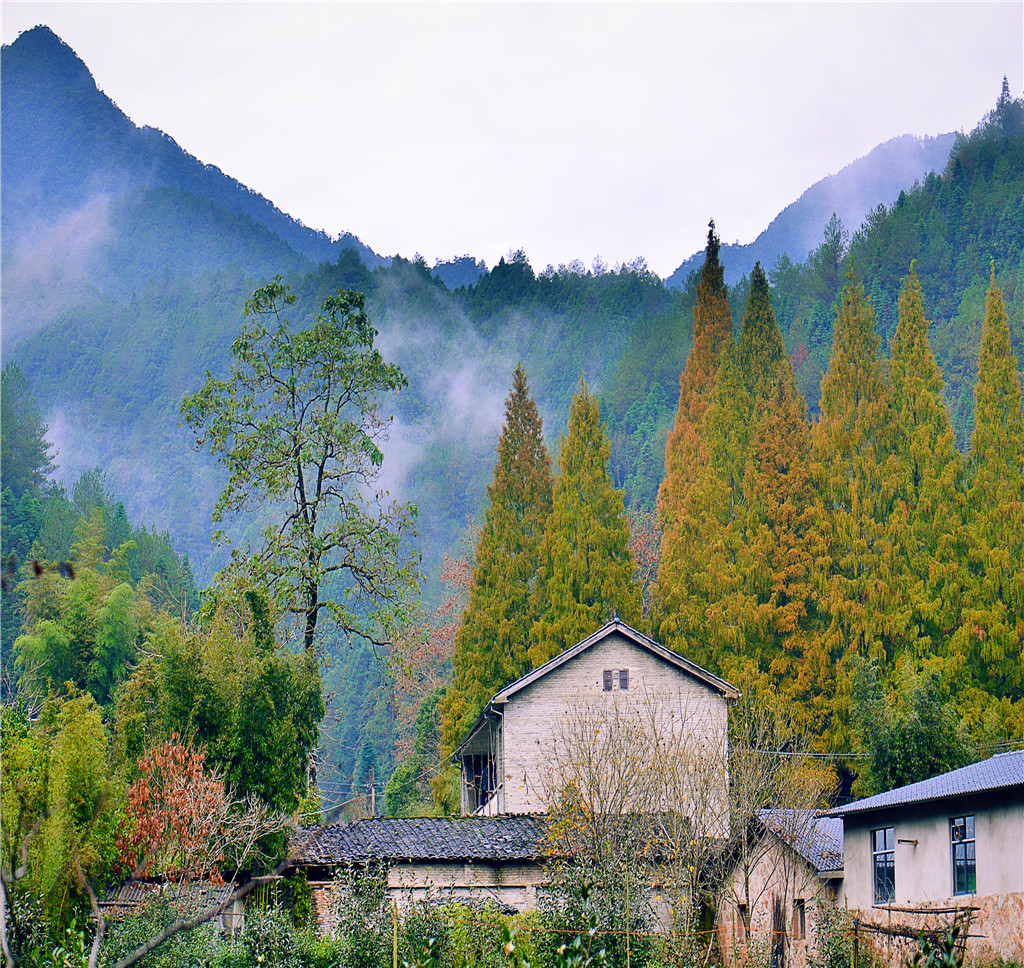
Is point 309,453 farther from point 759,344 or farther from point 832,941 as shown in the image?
point 759,344

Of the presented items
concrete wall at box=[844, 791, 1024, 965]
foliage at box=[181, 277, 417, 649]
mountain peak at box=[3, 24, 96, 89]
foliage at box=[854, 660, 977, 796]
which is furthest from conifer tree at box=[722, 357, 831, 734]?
mountain peak at box=[3, 24, 96, 89]

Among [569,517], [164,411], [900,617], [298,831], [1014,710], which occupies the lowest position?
[298,831]

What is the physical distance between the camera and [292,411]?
3431 centimetres

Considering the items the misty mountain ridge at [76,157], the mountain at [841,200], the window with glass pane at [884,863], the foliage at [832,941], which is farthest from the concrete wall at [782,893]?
the misty mountain ridge at [76,157]

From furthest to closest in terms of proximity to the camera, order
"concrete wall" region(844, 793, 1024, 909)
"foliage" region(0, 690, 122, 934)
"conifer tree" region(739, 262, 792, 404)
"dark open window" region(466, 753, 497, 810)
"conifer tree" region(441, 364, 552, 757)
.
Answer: "conifer tree" region(739, 262, 792, 404), "conifer tree" region(441, 364, 552, 757), "dark open window" region(466, 753, 497, 810), "concrete wall" region(844, 793, 1024, 909), "foliage" region(0, 690, 122, 934)

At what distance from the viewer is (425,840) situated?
26453mm

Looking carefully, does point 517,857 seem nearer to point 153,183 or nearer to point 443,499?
point 443,499

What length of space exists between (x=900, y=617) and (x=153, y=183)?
17496 centimetres

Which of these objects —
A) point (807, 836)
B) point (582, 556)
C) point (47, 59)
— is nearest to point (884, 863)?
point (807, 836)

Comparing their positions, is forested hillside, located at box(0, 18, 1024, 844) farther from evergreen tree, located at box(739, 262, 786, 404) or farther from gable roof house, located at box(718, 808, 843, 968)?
gable roof house, located at box(718, 808, 843, 968)

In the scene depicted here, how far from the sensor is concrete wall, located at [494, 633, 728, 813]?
30922 mm

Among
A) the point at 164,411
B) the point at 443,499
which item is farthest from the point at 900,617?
the point at 164,411

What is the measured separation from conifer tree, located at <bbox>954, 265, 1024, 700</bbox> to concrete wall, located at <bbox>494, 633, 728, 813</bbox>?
1160cm

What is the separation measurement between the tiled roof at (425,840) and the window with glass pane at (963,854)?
7830 millimetres
